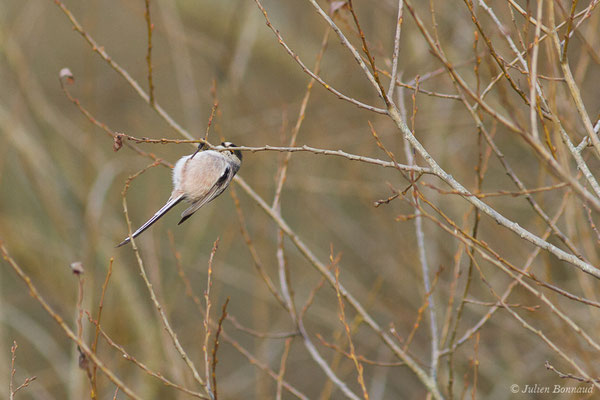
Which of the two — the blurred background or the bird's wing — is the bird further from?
the blurred background

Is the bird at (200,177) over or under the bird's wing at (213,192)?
over

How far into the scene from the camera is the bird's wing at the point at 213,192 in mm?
2125

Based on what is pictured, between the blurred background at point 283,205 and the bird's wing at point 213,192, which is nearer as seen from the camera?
the bird's wing at point 213,192

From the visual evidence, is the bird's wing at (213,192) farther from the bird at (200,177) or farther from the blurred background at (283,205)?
the blurred background at (283,205)

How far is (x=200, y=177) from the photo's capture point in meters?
2.08

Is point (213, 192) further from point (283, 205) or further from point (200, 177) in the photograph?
point (283, 205)

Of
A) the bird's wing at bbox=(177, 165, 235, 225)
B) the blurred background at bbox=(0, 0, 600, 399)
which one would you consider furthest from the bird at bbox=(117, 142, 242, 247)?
the blurred background at bbox=(0, 0, 600, 399)

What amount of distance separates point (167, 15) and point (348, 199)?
114 inches

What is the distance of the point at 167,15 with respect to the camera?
156 inches

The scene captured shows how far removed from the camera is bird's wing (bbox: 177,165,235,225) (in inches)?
83.7

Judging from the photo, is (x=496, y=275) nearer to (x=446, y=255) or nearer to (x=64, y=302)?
(x=446, y=255)

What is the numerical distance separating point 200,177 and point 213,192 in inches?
3.7

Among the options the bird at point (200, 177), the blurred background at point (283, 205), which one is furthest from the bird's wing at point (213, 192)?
the blurred background at point (283, 205)

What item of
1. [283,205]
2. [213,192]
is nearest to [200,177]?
[213,192]
